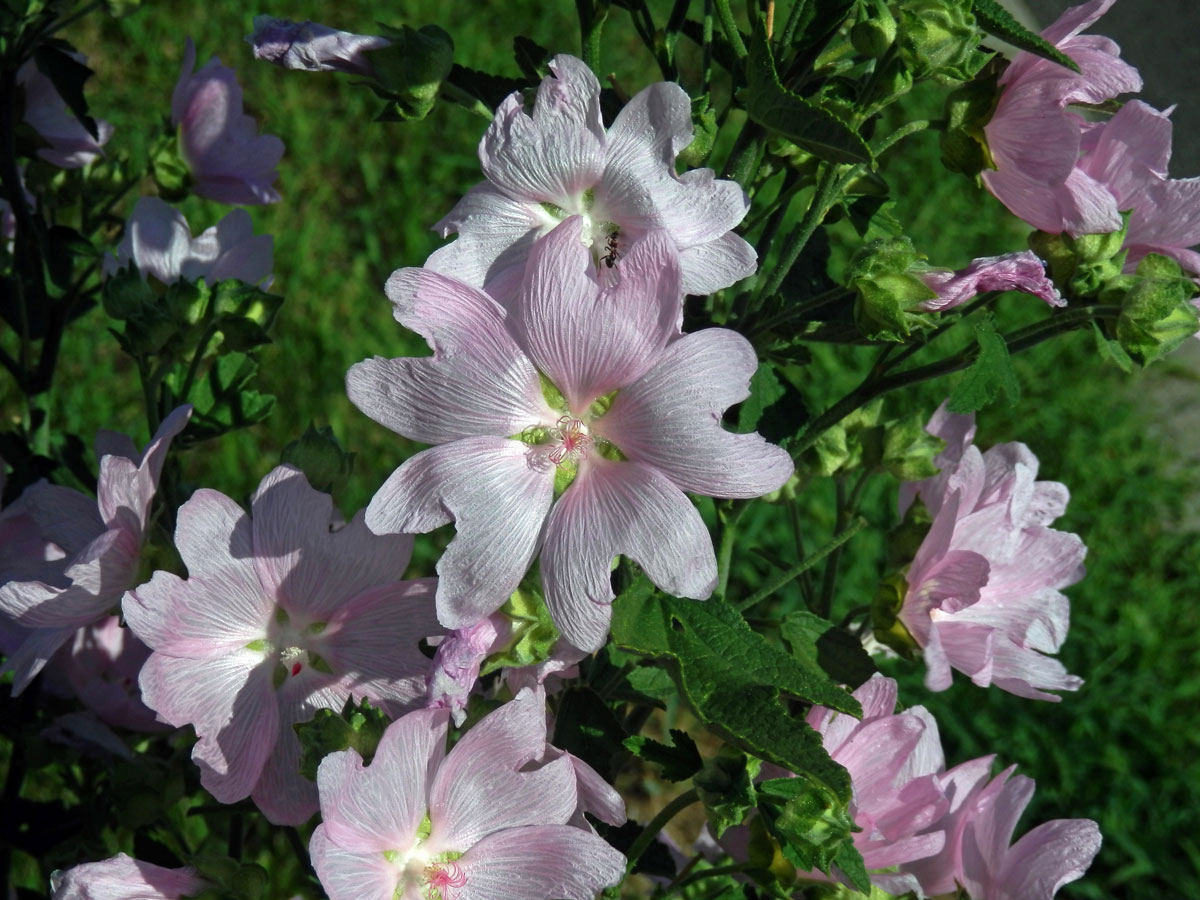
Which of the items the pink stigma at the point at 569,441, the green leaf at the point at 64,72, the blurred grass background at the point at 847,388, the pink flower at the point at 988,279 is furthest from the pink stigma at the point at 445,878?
the blurred grass background at the point at 847,388

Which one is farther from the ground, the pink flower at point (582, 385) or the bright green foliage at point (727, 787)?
the pink flower at point (582, 385)

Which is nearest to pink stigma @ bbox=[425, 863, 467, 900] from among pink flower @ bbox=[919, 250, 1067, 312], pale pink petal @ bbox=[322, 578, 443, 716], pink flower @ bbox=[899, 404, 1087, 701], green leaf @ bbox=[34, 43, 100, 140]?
pale pink petal @ bbox=[322, 578, 443, 716]

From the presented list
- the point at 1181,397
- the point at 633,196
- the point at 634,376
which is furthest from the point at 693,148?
the point at 1181,397

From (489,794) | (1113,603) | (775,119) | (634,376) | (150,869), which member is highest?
(775,119)

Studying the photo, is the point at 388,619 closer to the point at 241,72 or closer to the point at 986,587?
the point at 986,587

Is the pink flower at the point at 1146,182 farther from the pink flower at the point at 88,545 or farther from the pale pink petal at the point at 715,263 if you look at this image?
the pink flower at the point at 88,545

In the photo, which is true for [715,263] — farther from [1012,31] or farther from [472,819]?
[472,819]
